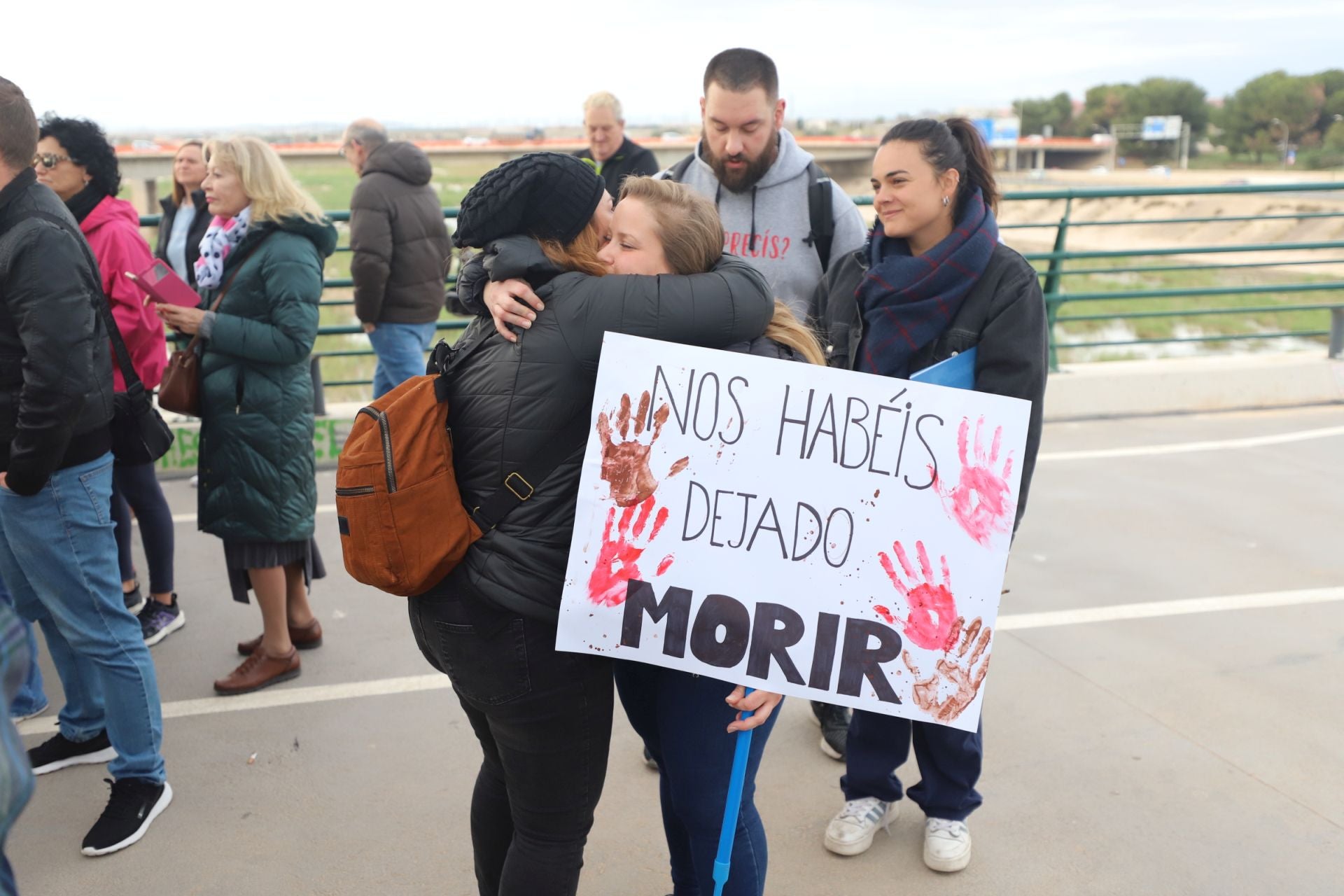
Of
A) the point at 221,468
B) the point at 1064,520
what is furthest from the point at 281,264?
the point at 1064,520

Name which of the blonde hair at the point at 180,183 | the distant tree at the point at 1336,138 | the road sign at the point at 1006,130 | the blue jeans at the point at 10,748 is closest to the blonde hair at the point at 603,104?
the blonde hair at the point at 180,183

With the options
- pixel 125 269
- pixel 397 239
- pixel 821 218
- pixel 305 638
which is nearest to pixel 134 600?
pixel 305 638

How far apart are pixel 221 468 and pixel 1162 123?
130672 mm

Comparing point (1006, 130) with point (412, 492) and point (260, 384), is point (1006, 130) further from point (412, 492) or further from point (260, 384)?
point (412, 492)

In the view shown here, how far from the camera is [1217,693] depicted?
12.6ft

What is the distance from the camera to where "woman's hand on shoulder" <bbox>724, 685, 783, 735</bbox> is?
2068mm

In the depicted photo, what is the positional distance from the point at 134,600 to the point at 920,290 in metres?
3.45

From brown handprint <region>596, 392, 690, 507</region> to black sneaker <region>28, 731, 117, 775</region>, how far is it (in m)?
2.31

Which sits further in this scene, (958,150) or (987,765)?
(987,765)

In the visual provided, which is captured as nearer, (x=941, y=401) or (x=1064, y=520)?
(x=941, y=401)

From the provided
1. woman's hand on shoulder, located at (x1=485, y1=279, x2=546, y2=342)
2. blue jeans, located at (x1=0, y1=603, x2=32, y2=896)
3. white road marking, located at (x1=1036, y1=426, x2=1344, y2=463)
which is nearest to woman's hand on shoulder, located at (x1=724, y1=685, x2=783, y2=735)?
woman's hand on shoulder, located at (x1=485, y1=279, x2=546, y2=342)

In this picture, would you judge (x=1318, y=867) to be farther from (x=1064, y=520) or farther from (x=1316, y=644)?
(x=1064, y=520)

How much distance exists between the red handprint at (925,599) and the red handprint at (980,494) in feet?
0.28

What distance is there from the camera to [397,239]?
6.23m
